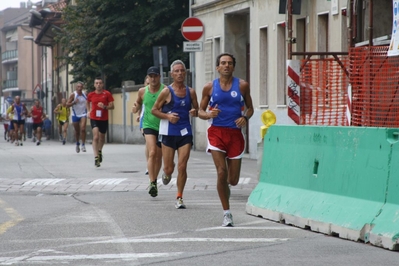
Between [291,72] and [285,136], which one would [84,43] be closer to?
[291,72]

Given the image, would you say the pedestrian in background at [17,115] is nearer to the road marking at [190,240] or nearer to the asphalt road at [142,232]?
the asphalt road at [142,232]

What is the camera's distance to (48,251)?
9.09 meters

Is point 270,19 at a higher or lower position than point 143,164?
higher

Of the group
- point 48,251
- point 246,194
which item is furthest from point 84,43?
point 48,251

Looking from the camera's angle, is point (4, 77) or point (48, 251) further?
point (4, 77)

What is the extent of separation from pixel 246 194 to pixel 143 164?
320 inches

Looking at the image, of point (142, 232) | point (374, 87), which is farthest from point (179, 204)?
point (374, 87)

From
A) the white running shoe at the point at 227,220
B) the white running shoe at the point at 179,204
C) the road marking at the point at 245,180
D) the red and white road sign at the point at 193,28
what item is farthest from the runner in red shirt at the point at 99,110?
the white running shoe at the point at 227,220

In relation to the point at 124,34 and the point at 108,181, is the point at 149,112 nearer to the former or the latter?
the point at 108,181

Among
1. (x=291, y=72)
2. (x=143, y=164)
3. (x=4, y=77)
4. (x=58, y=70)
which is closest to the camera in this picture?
(x=291, y=72)

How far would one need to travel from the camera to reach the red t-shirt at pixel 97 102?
2278 centimetres

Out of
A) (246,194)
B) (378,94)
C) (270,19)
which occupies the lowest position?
(246,194)

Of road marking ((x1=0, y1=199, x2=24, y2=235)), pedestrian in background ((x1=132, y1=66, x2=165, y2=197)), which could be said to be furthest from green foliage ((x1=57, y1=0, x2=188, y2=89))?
road marking ((x1=0, y1=199, x2=24, y2=235))

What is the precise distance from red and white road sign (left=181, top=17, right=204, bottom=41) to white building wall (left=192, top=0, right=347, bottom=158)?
4.90 feet
